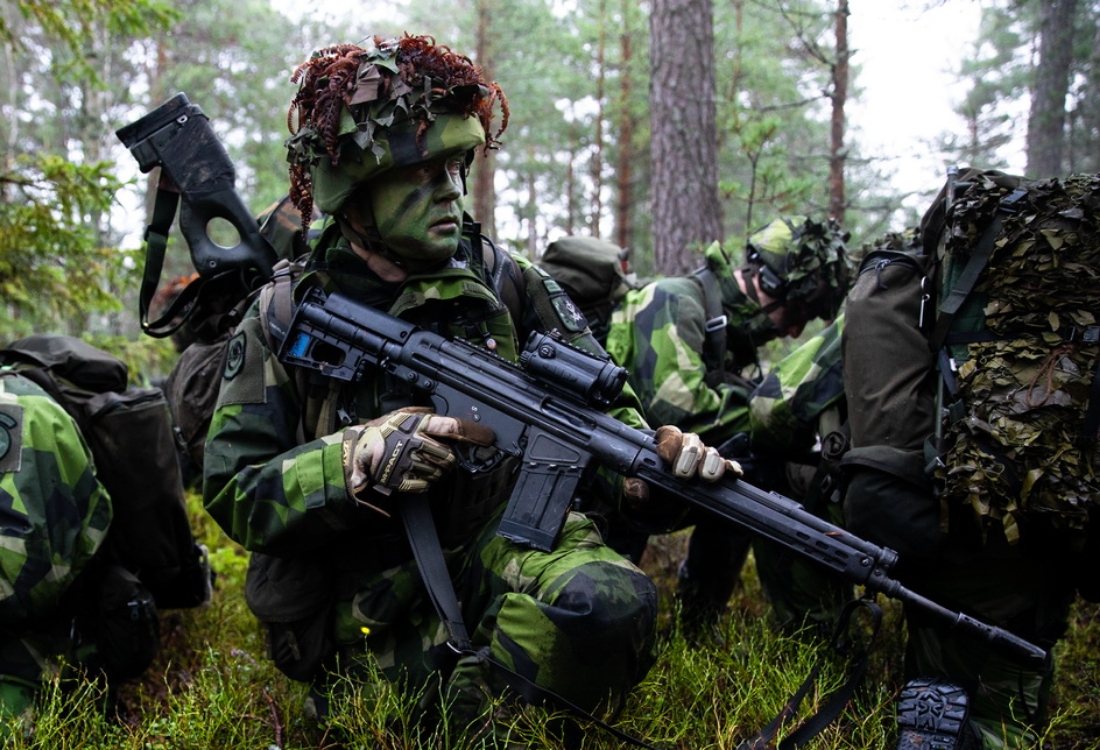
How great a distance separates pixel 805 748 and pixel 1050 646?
1.12 meters

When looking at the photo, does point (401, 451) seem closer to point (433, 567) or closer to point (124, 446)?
point (433, 567)

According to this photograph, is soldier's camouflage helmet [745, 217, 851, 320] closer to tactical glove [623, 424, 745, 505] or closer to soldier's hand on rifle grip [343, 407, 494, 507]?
tactical glove [623, 424, 745, 505]

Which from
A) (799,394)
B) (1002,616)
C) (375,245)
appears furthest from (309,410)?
(1002,616)

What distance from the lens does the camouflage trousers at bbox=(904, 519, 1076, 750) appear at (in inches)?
121

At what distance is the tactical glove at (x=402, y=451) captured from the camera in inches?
114

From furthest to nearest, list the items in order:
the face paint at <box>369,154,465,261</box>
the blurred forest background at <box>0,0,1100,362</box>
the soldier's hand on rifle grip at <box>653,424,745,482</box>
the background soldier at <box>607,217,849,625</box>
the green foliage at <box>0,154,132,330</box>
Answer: the blurred forest background at <box>0,0,1100,362</box> < the green foliage at <box>0,154,132,330</box> < the background soldier at <box>607,217,849,625</box> < the face paint at <box>369,154,465,261</box> < the soldier's hand on rifle grip at <box>653,424,745,482</box>

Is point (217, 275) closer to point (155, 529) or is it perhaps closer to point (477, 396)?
point (155, 529)

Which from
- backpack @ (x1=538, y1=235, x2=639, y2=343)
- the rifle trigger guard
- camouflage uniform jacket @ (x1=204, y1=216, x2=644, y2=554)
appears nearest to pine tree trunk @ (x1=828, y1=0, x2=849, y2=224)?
backpack @ (x1=538, y1=235, x2=639, y2=343)

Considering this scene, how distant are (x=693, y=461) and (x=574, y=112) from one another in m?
13.3

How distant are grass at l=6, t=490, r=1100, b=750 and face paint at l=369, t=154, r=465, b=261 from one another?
1.63 m

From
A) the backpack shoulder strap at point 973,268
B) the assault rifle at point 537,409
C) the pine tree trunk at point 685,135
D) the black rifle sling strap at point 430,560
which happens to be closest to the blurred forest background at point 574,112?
the pine tree trunk at point 685,135

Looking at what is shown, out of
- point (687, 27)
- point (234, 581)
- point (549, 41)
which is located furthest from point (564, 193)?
point (234, 581)

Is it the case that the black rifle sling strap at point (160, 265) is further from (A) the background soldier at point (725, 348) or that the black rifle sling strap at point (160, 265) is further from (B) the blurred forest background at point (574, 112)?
(A) the background soldier at point (725, 348)

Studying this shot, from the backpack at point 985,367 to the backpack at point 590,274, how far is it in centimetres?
171
